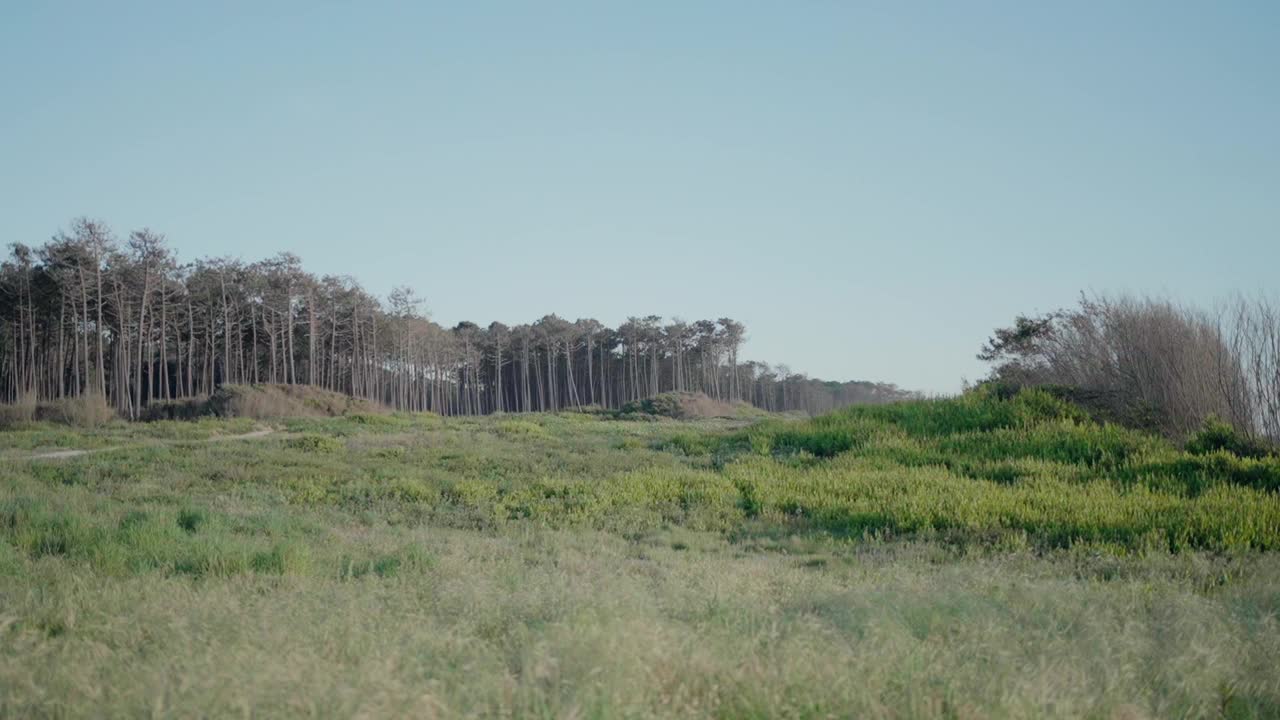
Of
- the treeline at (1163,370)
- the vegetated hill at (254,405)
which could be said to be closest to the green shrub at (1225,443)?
the treeline at (1163,370)

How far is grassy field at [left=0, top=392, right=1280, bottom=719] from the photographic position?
11.0ft

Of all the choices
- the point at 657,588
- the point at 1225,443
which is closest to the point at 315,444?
the point at 657,588

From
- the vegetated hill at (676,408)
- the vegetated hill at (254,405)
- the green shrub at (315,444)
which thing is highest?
the vegetated hill at (254,405)

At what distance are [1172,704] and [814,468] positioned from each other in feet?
41.9

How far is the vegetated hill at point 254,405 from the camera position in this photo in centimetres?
4069

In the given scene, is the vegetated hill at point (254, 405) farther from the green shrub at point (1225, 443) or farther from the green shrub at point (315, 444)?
the green shrub at point (1225, 443)

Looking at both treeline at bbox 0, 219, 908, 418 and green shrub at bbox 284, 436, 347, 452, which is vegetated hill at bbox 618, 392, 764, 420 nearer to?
treeline at bbox 0, 219, 908, 418

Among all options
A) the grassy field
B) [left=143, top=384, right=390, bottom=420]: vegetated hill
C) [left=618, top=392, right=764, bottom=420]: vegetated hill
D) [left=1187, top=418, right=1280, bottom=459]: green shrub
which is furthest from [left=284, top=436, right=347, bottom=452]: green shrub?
[left=618, top=392, right=764, bottom=420]: vegetated hill

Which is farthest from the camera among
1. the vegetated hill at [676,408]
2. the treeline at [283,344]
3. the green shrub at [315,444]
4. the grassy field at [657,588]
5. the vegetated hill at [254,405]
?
the vegetated hill at [676,408]

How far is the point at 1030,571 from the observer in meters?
8.16

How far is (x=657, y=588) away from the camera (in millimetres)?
6227

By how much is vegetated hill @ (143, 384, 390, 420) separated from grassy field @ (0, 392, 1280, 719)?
24.6 metres

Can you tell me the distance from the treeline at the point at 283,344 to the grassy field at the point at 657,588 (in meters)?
22.8

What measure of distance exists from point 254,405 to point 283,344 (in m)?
19.6
